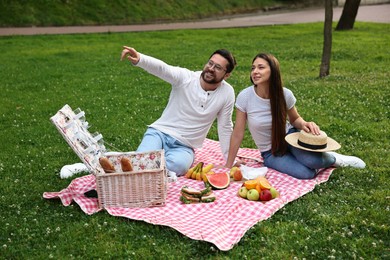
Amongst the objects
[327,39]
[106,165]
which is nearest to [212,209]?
[106,165]

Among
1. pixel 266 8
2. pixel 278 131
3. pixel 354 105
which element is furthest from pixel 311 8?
pixel 278 131

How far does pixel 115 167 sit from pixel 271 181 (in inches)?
74.5

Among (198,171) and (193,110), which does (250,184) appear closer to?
(198,171)

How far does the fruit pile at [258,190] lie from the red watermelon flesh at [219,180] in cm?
26

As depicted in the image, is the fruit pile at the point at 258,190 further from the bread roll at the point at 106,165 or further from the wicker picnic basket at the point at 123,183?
the bread roll at the point at 106,165

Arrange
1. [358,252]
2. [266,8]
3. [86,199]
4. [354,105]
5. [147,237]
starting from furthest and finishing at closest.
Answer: [266,8] < [354,105] < [86,199] < [147,237] < [358,252]

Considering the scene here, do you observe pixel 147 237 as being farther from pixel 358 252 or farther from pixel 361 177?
pixel 361 177

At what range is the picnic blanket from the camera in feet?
17.4

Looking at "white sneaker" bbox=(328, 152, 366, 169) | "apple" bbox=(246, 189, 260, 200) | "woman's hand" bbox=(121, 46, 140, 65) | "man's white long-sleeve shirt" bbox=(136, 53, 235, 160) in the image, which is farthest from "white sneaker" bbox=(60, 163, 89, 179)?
"white sneaker" bbox=(328, 152, 366, 169)

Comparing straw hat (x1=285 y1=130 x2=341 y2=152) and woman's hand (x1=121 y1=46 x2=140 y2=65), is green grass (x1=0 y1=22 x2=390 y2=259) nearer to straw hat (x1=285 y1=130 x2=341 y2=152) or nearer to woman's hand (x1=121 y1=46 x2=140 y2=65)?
straw hat (x1=285 y1=130 x2=341 y2=152)

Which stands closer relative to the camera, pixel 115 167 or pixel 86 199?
pixel 86 199

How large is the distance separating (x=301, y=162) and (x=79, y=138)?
8.83 feet

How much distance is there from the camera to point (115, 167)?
657 centimetres

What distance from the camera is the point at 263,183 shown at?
20.3 feet
